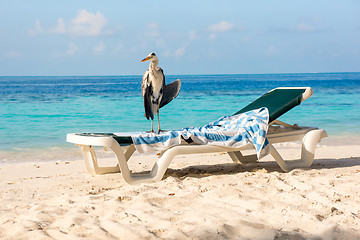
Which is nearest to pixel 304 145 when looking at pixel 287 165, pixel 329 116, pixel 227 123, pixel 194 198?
pixel 287 165

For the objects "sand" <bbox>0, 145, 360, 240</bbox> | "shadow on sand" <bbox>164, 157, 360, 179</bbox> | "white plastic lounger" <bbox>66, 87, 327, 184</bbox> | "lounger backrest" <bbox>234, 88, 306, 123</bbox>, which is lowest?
"shadow on sand" <bbox>164, 157, 360, 179</bbox>

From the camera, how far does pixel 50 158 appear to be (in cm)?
727

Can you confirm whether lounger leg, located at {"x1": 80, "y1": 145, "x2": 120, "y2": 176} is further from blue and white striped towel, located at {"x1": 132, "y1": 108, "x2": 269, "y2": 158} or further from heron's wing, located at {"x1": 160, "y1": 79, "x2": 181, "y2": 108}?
heron's wing, located at {"x1": 160, "y1": 79, "x2": 181, "y2": 108}

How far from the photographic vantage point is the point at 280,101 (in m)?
4.98

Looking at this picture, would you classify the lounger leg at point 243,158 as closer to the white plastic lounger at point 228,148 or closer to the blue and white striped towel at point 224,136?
the white plastic lounger at point 228,148

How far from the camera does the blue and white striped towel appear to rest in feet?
14.6

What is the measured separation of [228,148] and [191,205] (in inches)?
45.5

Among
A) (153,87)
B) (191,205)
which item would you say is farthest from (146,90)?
(191,205)

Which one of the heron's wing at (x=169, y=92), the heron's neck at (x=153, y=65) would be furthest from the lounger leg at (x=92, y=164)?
the heron's neck at (x=153, y=65)

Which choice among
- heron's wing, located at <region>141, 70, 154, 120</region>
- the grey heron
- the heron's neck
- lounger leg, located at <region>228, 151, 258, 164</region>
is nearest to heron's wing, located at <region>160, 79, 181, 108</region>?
the grey heron

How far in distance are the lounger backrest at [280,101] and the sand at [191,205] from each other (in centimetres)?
66

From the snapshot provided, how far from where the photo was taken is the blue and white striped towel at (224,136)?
14.6 ft

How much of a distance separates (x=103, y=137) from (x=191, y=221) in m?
1.45

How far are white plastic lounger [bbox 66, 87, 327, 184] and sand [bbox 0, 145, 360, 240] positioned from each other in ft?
0.48
